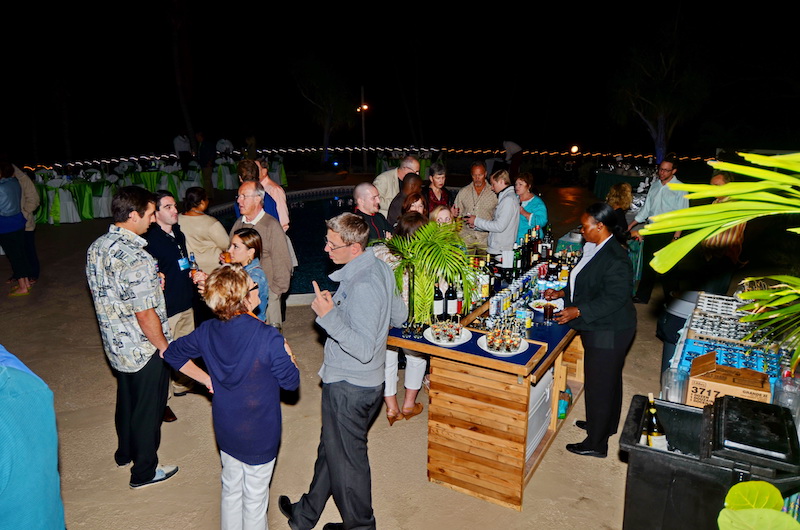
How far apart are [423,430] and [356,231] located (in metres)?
2.20

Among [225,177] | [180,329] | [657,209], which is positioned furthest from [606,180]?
[180,329]

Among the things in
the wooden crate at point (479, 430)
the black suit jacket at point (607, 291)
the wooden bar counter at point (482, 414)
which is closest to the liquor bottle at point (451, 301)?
the wooden bar counter at point (482, 414)

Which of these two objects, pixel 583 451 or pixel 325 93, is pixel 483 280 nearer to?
pixel 583 451

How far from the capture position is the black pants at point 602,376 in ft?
13.1

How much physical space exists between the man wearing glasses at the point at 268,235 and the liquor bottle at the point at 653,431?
126 inches

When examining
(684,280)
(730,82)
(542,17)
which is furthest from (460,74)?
(684,280)

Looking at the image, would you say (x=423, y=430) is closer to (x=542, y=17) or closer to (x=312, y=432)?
(x=312, y=432)

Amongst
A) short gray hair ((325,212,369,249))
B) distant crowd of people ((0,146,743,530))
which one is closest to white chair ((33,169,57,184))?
distant crowd of people ((0,146,743,530))

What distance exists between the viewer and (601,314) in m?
3.85

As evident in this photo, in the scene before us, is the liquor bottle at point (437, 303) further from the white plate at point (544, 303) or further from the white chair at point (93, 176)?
the white chair at point (93, 176)

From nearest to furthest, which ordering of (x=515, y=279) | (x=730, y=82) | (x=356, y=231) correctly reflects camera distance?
(x=356, y=231) → (x=515, y=279) → (x=730, y=82)

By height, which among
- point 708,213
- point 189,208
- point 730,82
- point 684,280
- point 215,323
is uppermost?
point 730,82

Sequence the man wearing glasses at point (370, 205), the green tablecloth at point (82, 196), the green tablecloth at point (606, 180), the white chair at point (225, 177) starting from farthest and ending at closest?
→ the white chair at point (225, 177) → the green tablecloth at point (606, 180) → the green tablecloth at point (82, 196) → the man wearing glasses at point (370, 205)

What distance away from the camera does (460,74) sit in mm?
32531
